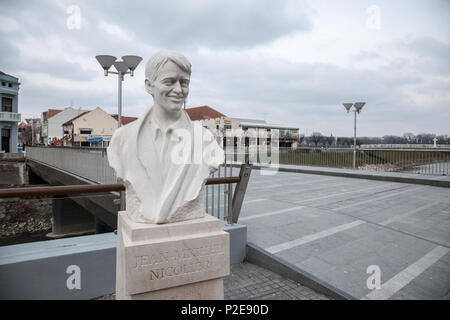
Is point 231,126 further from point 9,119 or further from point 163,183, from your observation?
point 163,183

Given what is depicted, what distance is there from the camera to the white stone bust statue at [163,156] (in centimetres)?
225

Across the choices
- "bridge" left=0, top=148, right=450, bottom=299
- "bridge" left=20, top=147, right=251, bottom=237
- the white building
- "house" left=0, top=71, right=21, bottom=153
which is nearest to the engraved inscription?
"bridge" left=20, top=147, right=251, bottom=237

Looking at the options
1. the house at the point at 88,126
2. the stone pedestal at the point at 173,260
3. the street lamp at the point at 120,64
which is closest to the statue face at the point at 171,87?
the stone pedestal at the point at 173,260

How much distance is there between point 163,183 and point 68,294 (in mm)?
1631

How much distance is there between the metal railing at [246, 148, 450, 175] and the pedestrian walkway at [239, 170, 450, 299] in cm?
481

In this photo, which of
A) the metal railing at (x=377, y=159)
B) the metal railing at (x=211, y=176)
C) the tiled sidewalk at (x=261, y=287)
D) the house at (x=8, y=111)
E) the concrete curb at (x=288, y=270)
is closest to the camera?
the concrete curb at (x=288, y=270)

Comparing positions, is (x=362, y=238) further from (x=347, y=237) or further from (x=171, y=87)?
(x=171, y=87)

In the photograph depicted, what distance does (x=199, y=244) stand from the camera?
226 centimetres

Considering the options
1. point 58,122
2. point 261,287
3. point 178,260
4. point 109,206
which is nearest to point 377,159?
point 261,287

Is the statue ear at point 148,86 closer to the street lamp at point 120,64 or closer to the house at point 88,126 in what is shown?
the street lamp at point 120,64

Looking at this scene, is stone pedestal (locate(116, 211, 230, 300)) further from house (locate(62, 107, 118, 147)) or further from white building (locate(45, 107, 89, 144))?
white building (locate(45, 107, 89, 144))

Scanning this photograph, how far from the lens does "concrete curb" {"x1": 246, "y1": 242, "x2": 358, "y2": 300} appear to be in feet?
9.51

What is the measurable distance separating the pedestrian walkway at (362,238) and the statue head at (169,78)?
2.42 m

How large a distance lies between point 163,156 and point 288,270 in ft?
6.82
